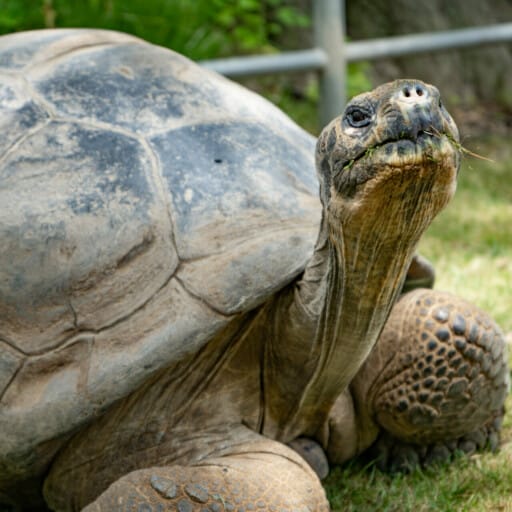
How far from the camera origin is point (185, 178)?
2.36m

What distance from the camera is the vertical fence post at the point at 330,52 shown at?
5.91m

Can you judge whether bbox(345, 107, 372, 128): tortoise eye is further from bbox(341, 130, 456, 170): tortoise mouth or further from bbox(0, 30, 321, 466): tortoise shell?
bbox(0, 30, 321, 466): tortoise shell

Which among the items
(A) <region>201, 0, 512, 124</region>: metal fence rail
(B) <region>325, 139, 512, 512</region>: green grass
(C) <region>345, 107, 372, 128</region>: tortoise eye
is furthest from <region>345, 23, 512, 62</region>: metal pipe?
(C) <region>345, 107, 372, 128</region>: tortoise eye

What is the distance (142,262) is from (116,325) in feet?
0.49

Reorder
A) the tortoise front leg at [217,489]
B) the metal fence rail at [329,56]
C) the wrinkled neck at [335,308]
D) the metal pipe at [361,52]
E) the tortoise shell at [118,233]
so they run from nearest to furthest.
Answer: the wrinkled neck at [335,308]
the tortoise front leg at [217,489]
the tortoise shell at [118,233]
the metal pipe at [361,52]
the metal fence rail at [329,56]

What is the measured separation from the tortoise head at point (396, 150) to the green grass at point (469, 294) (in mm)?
378

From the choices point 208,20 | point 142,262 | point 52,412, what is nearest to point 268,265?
point 142,262

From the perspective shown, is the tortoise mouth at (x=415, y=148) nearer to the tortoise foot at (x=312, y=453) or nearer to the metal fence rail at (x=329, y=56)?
the tortoise foot at (x=312, y=453)

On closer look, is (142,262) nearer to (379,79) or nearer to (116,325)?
(116,325)

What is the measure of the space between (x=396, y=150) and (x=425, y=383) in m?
0.99

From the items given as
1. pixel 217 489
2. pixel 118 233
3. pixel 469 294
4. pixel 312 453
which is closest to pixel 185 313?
pixel 118 233

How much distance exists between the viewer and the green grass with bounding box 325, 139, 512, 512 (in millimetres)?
2529

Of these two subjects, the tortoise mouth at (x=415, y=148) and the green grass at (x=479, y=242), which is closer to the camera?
the tortoise mouth at (x=415, y=148)

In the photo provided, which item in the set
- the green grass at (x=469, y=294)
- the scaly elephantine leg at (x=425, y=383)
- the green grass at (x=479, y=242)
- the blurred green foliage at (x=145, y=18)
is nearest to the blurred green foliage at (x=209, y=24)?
the blurred green foliage at (x=145, y=18)
